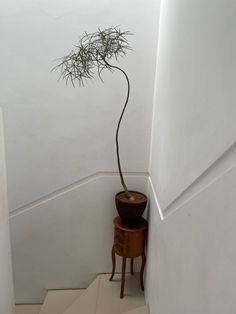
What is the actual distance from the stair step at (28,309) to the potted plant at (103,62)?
5.00 feet

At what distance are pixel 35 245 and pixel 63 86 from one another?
1647 millimetres

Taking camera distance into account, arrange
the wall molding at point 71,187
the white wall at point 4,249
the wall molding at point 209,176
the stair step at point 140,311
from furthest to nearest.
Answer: the wall molding at point 71,187 < the stair step at point 140,311 < the white wall at point 4,249 < the wall molding at point 209,176

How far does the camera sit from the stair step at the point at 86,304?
2461 mm

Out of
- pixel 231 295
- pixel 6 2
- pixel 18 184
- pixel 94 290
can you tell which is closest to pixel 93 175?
pixel 18 184

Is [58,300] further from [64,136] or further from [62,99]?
[62,99]

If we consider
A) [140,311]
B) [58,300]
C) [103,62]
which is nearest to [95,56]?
[103,62]

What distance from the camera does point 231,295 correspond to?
75 centimetres

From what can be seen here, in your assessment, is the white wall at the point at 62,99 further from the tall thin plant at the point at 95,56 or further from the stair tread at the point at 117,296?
the stair tread at the point at 117,296

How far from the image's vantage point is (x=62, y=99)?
8.05 feet

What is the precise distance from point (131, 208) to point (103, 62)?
127cm

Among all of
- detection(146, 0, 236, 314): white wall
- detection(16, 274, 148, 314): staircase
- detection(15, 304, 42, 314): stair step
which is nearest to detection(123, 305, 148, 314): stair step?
detection(16, 274, 148, 314): staircase

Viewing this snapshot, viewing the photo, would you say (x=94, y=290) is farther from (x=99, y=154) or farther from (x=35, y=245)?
(x=99, y=154)

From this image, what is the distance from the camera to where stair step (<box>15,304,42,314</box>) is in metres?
2.88

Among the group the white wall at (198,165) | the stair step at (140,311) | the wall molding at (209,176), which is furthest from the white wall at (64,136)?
the wall molding at (209,176)
